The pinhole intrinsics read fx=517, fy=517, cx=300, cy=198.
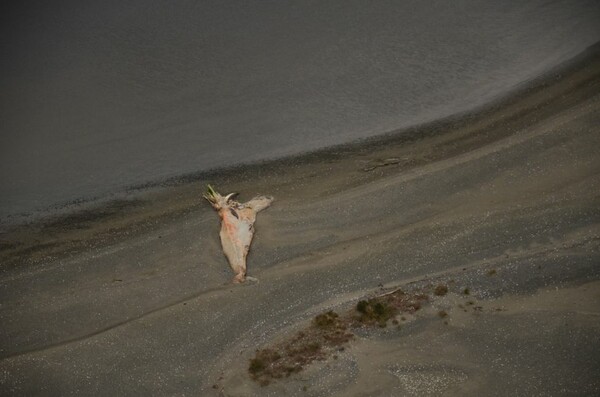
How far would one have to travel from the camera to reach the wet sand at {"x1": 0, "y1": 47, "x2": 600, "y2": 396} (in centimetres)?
591

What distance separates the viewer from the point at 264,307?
20.6 feet

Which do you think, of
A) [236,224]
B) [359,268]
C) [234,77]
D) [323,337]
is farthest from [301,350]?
[234,77]

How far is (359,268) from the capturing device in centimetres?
636

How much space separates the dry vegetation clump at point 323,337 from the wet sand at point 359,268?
0.11 metres

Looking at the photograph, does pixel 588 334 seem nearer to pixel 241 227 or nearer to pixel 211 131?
pixel 241 227

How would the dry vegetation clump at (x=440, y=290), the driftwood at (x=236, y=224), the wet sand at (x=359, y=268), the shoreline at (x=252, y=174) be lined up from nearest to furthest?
the wet sand at (x=359, y=268) → the dry vegetation clump at (x=440, y=290) → the driftwood at (x=236, y=224) → the shoreline at (x=252, y=174)

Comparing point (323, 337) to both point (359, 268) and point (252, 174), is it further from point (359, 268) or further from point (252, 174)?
point (252, 174)

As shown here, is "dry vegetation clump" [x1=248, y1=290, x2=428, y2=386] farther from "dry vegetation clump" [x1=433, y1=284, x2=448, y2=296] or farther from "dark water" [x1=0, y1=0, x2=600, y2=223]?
"dark water" [x1=0, y1=0, x2=600, y2=223]

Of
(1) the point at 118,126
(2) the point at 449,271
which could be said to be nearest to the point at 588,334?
(2) the point at 449,271

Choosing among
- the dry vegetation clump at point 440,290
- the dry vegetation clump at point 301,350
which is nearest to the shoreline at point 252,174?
the dry vegetation clump at point 440,290

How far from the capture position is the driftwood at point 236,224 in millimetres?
6414

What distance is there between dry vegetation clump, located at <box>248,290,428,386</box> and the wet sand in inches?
4.4

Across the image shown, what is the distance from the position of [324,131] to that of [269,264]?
6.38ft

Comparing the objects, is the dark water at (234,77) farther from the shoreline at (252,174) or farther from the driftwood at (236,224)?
the driftwood at (236,224)
